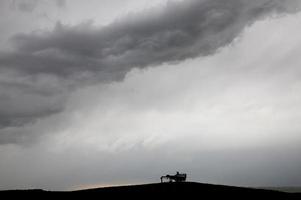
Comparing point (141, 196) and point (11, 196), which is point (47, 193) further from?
point (141, 196)

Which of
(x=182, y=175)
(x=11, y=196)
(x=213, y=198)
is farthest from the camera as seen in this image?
(x=182, y=175)

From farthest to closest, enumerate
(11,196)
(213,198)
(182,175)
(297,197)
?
(182,175) → (297,197) → (213,198) → (11,196)

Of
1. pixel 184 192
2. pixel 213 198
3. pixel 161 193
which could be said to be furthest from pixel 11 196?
pixel 213 198

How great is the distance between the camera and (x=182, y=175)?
53.2 meters

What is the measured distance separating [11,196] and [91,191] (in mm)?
7692

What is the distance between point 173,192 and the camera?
39.6 meters

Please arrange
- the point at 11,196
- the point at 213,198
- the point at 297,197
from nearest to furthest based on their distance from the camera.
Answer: the point at 11,196 → the point at 213,198 → the point at 297,197

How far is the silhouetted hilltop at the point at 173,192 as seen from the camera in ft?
126

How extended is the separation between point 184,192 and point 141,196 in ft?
15.2

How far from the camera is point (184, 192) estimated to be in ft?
131

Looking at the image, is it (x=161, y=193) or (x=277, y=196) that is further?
Result: (x=277, y=196)

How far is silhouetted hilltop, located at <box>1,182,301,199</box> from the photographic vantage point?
3828 cm

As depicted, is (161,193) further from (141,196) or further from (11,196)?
(11,196)

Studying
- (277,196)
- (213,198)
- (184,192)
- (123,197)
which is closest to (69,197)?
(123,197)
